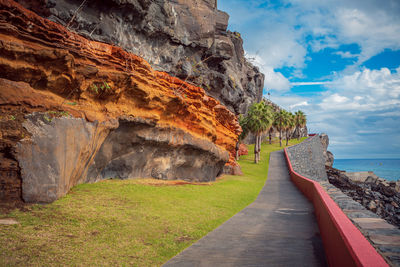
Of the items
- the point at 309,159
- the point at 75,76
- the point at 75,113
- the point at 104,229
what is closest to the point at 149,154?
the point at 75,113

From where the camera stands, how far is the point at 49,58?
26.3ft

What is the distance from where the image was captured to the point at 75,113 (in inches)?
332

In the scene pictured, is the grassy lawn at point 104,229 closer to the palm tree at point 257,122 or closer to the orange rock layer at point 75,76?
the orange rock layer at point 75,76

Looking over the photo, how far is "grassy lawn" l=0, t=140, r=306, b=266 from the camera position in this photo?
4.23 meters

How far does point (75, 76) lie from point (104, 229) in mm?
6198

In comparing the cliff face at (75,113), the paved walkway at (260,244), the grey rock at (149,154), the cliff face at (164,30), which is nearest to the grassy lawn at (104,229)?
the paved walkway at (260,244)

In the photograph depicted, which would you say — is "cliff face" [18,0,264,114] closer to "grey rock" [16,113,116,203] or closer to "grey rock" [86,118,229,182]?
"grey rock" [86,118,229,182]

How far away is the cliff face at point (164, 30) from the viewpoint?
1831cm

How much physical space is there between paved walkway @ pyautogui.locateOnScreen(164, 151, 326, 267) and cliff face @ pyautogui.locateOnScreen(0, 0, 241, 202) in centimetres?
468

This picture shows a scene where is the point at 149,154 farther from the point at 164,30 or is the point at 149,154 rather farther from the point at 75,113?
the point at 164,30

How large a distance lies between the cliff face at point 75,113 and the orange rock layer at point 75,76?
0.10 feet

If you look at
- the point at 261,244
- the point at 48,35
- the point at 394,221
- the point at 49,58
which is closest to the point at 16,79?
Result: the point at 49,58

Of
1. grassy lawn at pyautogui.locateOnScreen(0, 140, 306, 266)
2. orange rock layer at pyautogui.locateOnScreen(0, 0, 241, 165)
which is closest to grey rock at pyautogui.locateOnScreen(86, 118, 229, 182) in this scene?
orange rock layer at pyautogui.locateOnScreen(0, 0, 241, 165)

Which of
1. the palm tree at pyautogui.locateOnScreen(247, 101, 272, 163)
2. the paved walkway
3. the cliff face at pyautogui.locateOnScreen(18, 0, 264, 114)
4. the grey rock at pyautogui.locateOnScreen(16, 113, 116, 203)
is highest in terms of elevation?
the cliff face at pyautogui.locateOnScreen(18, 0, 264, 114)
